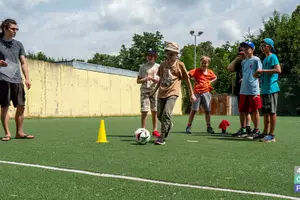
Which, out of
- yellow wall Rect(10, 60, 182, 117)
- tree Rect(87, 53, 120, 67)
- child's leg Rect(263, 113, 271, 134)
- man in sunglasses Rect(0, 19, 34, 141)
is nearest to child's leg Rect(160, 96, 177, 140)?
child's leg Rect(263, 113, 271, 134)

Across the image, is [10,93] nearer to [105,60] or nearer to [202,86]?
[202,86]

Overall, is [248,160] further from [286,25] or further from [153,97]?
[286,25]

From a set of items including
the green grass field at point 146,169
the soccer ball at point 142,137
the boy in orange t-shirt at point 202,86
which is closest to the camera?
the green grass field at point 146,169

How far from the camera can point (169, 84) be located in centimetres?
718

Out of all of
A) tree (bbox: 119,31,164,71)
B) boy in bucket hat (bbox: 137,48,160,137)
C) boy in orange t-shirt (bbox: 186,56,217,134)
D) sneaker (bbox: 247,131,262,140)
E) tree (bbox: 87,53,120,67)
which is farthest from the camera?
tree (bbox: 87,53,120,67)

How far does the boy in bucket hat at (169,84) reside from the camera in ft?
23.1

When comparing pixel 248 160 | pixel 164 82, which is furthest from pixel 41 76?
pixel 248 160

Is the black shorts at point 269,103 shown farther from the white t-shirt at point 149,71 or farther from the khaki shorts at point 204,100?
the khaki shorts at point 204,100

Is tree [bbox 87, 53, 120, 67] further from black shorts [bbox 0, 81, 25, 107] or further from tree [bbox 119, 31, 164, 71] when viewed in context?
black shorts [bbox 0, 81, 25, 107]

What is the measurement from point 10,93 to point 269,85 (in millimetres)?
4672

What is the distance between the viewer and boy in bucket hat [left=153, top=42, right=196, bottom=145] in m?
7.03

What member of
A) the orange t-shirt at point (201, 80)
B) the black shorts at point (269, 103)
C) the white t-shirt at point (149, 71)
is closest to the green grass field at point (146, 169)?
the black shorts at point (269, 103)

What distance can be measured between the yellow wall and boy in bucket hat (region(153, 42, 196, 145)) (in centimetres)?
1331

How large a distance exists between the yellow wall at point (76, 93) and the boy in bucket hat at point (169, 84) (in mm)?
13312
